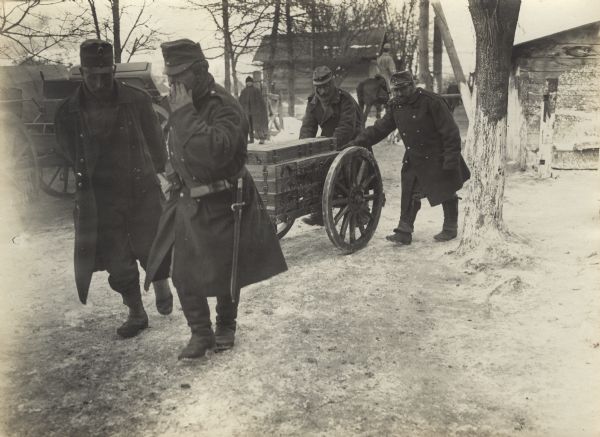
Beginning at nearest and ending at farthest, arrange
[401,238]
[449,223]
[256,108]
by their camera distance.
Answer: [401,238], [449,223], [256,108]

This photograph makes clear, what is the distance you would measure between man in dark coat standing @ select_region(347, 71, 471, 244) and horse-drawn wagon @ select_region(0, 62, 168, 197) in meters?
3.83

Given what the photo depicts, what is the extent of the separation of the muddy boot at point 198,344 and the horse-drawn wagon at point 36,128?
3819mm

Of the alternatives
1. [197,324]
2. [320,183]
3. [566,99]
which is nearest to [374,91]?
[566,99]

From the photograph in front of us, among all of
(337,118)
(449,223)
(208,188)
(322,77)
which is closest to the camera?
(208,188)

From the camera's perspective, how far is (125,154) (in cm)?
396

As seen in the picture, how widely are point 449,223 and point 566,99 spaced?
5341 millimetres

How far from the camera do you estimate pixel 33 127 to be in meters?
Answer: 8.23

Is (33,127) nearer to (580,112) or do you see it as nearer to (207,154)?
(207,154)

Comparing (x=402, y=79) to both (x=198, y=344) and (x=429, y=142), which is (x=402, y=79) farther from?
(x=198, y=344)

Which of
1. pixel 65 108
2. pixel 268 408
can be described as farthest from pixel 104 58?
pixel 268 408

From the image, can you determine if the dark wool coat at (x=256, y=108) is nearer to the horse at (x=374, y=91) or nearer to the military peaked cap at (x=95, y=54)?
the horse at (x=374, y=91)

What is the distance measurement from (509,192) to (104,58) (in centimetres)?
666

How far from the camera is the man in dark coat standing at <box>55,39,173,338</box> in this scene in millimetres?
3814

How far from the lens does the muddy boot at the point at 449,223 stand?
6426 mm
